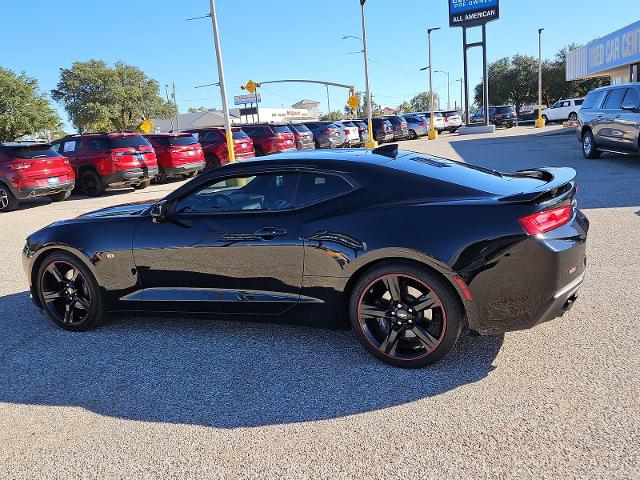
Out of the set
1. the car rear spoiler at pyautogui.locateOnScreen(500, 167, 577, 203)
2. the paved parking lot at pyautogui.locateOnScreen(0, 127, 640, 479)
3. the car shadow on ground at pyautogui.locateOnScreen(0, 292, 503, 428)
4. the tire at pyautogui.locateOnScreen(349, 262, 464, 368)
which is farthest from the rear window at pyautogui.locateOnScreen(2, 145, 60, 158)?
the car rear spoiler at pyautogui.locateOnScreen(500, 167, 577, 203)

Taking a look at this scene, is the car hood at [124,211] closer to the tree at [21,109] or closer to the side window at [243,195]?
the side window at [243,195]

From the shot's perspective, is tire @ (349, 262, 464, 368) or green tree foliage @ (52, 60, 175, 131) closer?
tire @ (349, 262, 464, 368)

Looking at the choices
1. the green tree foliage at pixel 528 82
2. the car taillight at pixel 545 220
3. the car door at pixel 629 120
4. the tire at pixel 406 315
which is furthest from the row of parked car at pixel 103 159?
the green tree foliage at pixel 528 82

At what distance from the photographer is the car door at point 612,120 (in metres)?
12.6

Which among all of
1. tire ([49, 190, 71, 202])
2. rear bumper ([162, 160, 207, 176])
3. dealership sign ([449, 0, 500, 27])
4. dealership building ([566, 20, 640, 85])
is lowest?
tire ([49, 190, 71, 202])

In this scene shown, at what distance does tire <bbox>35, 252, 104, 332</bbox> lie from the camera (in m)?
4.47

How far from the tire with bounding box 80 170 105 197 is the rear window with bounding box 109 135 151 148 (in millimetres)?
985

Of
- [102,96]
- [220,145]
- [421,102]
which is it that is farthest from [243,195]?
[421,102]

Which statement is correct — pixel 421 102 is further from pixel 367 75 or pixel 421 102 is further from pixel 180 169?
pixel 180 169

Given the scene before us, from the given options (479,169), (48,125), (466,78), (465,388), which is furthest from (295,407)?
(48,125)

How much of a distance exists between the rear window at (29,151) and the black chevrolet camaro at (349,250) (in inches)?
376

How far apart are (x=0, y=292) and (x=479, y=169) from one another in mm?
5137

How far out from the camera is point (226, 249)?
3.93 meters

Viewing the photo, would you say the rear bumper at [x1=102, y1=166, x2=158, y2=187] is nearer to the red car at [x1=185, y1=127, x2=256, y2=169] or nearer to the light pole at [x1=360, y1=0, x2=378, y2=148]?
the red car at [x1=185, y1=127, x2=256, y2=169]
